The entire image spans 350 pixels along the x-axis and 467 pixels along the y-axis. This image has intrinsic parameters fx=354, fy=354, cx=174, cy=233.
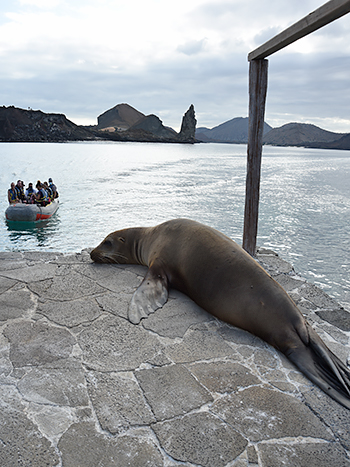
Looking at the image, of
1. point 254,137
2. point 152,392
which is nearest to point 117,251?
point 254,137

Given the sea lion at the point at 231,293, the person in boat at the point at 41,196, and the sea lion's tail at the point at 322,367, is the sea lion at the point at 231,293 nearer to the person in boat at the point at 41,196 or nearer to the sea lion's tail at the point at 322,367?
the sea lion's tail at the point at 322,367

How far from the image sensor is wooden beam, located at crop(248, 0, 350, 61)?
3494 millimetres

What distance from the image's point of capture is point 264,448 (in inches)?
76.9

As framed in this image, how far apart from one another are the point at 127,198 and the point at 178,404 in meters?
23.3

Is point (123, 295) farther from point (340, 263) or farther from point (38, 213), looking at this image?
point (38, 213)

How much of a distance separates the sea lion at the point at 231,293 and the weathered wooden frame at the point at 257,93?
1.91 meters

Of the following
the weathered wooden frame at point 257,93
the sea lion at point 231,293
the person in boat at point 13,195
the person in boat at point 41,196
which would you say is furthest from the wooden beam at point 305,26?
the person in boat at point 13,195

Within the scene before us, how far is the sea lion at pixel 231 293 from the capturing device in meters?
2.70

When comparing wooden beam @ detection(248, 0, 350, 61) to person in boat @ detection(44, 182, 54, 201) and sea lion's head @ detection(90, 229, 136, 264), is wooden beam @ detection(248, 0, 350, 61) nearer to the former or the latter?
sea lion's head @ detection(90, 229, 136, 264)

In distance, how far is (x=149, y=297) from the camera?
370 centimetres

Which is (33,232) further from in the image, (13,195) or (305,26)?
(305,26)

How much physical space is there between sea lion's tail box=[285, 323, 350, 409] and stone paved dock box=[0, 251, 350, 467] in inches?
2.7

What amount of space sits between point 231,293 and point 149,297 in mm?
888

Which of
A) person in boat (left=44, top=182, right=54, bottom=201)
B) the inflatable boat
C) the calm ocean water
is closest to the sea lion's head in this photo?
the calm ocean water
